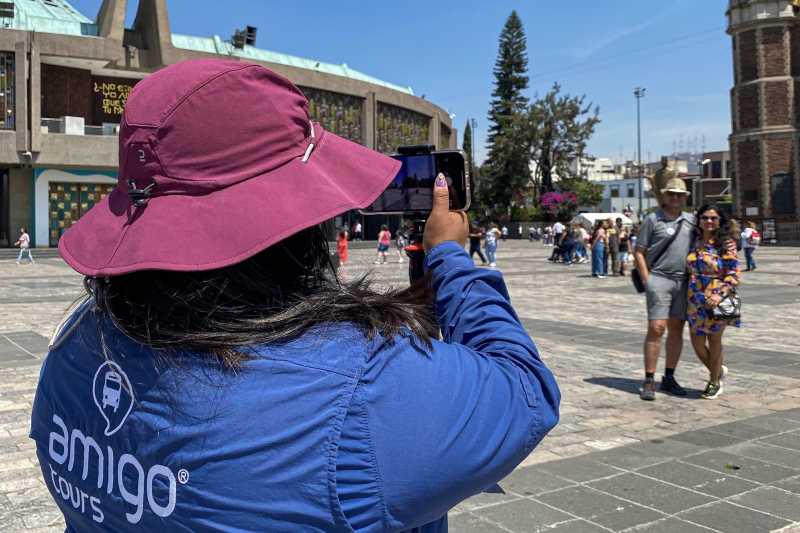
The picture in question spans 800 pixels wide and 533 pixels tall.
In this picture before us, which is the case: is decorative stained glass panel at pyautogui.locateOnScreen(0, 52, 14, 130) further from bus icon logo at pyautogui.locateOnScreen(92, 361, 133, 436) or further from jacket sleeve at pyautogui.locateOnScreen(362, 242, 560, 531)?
jacket sleeve at pyautogui.locateOnScreen(362, 242, 560, 531)

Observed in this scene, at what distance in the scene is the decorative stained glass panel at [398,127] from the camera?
47.5 meters

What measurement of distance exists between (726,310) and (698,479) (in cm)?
217

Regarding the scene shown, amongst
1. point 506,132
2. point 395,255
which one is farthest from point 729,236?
point 506,132

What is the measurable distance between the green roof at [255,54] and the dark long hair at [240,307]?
131 ft

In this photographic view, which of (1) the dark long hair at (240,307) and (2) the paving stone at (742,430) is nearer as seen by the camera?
(1) the dark long hair at (240,307)

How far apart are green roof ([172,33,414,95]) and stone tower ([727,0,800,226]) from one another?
2492 centimetres

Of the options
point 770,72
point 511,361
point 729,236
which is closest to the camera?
point 511,361

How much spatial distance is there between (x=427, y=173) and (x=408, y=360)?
69 cm

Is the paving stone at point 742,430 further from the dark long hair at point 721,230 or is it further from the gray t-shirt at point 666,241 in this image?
the dark long hair at point 721,230

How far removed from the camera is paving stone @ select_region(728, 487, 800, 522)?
12.0ft

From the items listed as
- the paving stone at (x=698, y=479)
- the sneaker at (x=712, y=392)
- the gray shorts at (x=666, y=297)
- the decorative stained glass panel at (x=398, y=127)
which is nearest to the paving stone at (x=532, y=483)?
the paving stone at (x=698, y=479)

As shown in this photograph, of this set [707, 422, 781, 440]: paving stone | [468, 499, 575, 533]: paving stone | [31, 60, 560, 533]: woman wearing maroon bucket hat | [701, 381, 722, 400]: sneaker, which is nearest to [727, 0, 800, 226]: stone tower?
[701, 381, 722, 400]: sneaker

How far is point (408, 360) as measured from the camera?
1.10m

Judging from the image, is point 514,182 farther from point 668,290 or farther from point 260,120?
point 260,120
